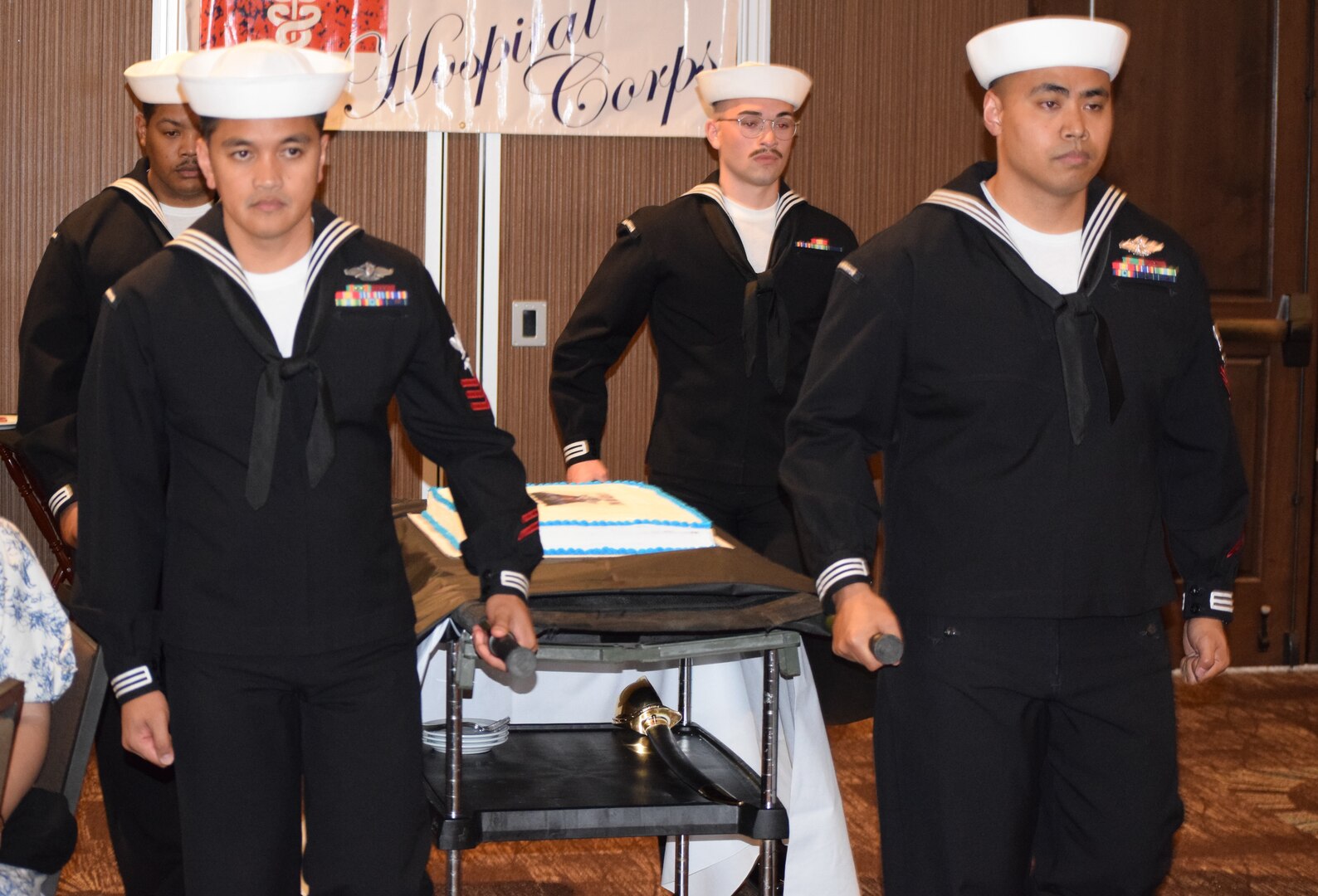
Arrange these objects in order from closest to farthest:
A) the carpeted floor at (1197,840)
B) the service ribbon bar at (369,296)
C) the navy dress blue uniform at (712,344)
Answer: the service ribbon bar at (369,296) < the carpeted floor at (1197,840) < the navy dress blue uniform at (712,344)

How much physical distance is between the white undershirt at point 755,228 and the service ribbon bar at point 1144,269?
4.59 ft

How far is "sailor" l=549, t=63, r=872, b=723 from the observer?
3.45 meters

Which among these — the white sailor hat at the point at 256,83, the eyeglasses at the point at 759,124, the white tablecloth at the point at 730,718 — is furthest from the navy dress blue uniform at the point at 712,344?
the white sailor hat at the point at 256,83

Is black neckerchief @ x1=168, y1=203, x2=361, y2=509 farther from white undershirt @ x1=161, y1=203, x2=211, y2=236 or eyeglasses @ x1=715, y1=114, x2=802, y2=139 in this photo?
eyeglasses @ x1=715, y1=114, x2=802, y2=139

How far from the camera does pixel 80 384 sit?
2.91m

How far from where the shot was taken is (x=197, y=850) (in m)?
2.05

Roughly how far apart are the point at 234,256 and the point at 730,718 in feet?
3.69

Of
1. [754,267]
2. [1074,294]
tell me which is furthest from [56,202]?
[1074,294]

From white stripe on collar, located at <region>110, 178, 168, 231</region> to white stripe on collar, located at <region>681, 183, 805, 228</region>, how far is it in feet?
4.04

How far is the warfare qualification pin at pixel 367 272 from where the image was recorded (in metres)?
2.13

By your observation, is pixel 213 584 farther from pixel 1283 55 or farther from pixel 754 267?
pixel 1283 55

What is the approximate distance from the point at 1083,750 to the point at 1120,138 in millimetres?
3329

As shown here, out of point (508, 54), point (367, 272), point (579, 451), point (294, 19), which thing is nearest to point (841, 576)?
point (367, 272)

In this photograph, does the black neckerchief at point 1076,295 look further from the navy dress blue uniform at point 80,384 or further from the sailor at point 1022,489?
the navy dress blue uniform at point 80,384
